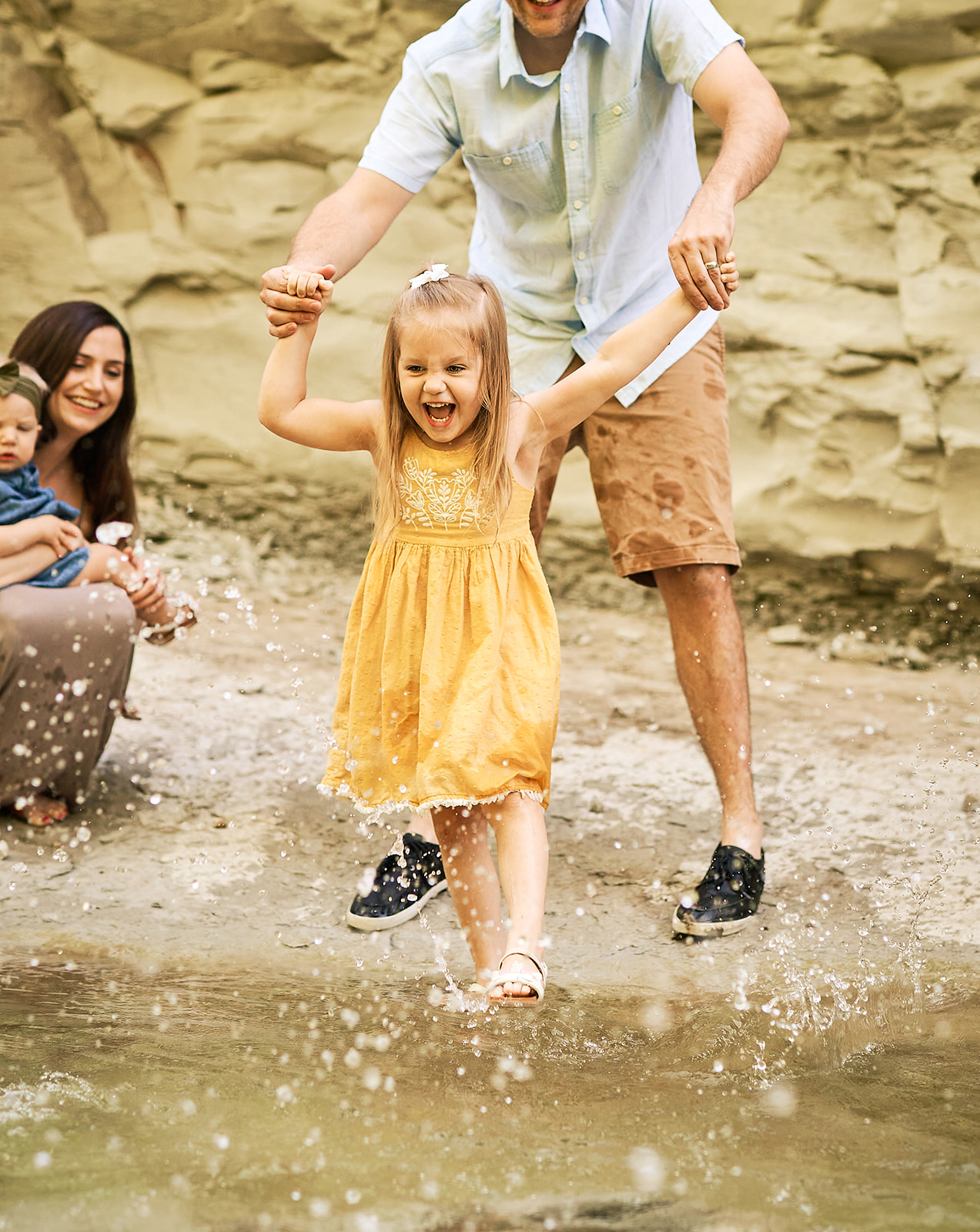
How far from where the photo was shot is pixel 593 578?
4977mm

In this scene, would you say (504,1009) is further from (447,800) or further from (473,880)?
(447,800)

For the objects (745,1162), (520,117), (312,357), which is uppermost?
(520,117)

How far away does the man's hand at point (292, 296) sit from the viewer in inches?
79.5

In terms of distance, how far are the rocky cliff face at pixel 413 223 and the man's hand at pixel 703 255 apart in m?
2.72

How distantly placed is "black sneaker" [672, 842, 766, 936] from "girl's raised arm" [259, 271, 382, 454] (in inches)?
39.3

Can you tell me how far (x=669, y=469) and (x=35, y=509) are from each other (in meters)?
1.28

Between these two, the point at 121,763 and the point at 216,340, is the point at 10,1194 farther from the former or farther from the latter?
the point at 216,340

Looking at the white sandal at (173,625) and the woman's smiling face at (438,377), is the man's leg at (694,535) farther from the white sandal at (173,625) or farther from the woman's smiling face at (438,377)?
the white sandal at (173,625)

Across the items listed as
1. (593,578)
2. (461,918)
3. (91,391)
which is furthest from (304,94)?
(461,918)

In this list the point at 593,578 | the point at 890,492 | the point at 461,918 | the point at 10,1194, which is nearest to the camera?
the point at 10,1194

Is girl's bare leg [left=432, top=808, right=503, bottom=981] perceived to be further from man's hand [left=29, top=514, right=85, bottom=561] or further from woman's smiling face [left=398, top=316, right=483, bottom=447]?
man's hand [left=29, top=514, right=85, bottom=561]

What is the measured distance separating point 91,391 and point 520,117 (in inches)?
43.8

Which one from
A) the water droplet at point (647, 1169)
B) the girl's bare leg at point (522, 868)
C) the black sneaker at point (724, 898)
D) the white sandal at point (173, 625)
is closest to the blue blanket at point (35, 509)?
the white sandal at point (173, 625)

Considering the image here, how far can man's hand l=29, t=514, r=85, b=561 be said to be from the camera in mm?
2758
